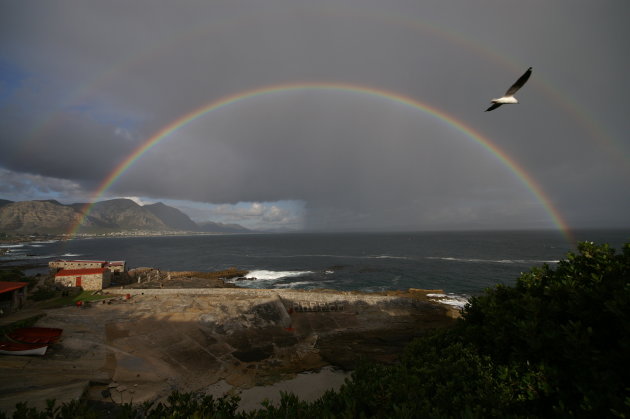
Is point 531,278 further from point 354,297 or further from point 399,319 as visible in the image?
point 354,297

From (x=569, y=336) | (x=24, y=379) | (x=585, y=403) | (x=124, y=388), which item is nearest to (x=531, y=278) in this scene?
(x=569, y=336)

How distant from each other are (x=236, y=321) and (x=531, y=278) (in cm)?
2805

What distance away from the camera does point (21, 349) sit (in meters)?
18.7

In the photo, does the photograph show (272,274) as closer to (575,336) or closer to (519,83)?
(519,83)

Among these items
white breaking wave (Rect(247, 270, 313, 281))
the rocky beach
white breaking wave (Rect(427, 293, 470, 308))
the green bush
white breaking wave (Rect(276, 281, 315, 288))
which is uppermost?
the green bush

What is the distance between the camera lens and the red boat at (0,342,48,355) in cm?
1828

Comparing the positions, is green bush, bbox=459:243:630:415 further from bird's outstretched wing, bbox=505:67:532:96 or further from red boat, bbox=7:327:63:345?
red boat, bbox=7:327:63:345

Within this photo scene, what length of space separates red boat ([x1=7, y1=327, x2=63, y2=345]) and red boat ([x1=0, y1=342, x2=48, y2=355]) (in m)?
0.57

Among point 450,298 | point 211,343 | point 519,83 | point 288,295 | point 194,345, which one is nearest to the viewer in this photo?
point 519,83

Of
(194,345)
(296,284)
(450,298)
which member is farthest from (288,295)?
(450,298)

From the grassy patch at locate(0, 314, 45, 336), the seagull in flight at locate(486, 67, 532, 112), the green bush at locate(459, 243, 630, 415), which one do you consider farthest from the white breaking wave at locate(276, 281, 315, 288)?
the seagull in flight at locate(486, 67, 532, 112)

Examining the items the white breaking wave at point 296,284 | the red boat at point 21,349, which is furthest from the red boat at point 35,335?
the white breaking wave at point 296,284

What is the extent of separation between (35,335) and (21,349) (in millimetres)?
2562

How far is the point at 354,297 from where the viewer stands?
39.7 meters
